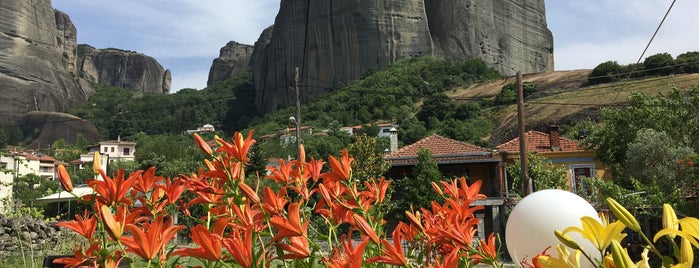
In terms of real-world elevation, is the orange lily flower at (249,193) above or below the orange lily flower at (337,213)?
above

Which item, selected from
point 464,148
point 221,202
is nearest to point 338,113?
point 464,148

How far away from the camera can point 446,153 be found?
67.3ft

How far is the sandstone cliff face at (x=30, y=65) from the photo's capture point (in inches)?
2685

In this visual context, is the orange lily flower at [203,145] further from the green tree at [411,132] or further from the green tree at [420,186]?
the green tree at [411,132]

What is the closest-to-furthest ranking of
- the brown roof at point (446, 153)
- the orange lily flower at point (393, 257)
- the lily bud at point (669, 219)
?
the lily bud at point (669, 219) → the orange lily flower at point (393, 257) → the brown roof at point (446, 153)

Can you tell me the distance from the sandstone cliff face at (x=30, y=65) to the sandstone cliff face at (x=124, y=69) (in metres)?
38.5

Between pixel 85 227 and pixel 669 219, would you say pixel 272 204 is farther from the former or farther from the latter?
pixel 669 219

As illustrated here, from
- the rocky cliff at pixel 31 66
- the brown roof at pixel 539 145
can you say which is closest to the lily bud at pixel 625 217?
the brown roof at pixel 539 145

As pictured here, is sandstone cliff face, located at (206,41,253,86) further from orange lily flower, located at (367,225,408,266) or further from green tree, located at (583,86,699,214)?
orange lily flower, located at (367,225,408,266)

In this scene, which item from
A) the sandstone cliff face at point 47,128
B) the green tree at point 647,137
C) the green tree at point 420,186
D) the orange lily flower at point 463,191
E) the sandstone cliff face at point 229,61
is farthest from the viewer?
the sandstone cliff face at point 229,61

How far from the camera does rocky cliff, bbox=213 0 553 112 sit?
70.3 meters

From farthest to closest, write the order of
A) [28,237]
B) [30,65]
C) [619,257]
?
[30,65] → [28,237] → [619,257]

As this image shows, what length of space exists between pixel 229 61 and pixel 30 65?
59.0 m

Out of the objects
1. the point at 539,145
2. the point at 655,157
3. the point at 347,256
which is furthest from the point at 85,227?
the point at 539,145
